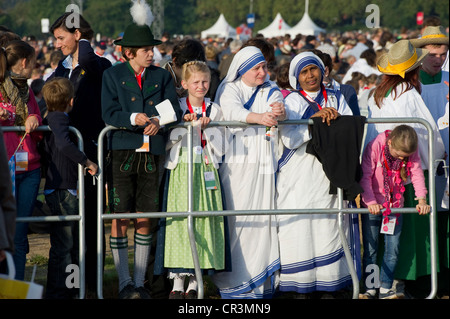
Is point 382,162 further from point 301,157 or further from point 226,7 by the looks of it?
point 226,7

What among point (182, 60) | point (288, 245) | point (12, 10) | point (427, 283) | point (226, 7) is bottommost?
A: point (427, 283)

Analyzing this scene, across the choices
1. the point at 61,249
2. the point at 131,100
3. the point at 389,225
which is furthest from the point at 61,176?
the point at 389,225

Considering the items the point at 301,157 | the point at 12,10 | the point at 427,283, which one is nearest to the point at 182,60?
the point at 301,157

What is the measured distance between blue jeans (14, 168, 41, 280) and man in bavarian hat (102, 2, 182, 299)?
568mm

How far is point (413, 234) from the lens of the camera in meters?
6.60

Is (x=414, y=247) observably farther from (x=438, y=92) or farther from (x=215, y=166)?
(x=215, y=166)

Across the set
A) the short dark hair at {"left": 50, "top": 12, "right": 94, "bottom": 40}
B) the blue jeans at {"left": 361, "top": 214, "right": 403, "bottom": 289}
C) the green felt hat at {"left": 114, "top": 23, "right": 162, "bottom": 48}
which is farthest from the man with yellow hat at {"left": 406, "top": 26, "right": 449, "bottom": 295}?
the short dark hair at {"left": 50, "top": 12, "right": 94, "bottom": 40}

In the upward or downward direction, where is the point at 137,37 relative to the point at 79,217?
upward

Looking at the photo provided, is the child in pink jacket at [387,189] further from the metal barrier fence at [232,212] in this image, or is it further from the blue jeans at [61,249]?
the blue jeans at [61,249]

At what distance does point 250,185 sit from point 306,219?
0.52m

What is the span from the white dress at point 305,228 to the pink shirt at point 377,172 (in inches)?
11.9

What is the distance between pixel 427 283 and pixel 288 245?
149 cm

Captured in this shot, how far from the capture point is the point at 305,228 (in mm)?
6129
